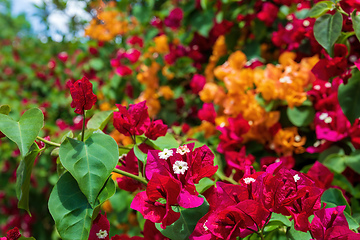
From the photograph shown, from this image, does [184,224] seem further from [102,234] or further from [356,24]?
[356,24]

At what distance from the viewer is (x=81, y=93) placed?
0.48 metres

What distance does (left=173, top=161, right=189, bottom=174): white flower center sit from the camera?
1.40 ft

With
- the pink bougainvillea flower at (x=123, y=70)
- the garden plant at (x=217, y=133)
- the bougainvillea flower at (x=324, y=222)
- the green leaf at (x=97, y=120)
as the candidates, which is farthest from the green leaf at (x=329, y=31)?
the pink bougainvillea flower at (x=123, y=70)

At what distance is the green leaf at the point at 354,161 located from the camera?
712mm

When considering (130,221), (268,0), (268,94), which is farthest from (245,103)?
(130,221)

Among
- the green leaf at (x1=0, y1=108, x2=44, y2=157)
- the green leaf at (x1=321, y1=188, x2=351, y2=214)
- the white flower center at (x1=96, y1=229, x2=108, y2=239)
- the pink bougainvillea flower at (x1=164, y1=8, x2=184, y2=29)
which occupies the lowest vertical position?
the pink bougainvillea flower at (x1=164, y1=8, x2=184, y2=29)

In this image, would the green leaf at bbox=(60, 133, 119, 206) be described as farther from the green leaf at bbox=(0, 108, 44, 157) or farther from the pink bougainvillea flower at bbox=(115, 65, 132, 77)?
the pink bougainvillea flower at bbox=(115, 65, 132, 77)

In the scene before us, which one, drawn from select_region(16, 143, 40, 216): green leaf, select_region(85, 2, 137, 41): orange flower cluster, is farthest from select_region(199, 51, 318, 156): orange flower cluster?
select_region(85, 2, 137, 41): orange flower cluster

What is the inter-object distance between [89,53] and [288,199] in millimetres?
2072

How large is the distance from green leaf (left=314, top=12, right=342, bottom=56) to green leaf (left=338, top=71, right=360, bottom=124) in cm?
9

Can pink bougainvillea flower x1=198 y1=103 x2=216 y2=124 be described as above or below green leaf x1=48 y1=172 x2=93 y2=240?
below

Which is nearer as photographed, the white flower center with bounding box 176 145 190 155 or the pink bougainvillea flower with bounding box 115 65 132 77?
the white flower center with bounding box 176 145 190 155

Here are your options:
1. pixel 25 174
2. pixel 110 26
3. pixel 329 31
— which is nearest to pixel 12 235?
pixel 25 174

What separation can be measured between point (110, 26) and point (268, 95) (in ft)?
4.74
